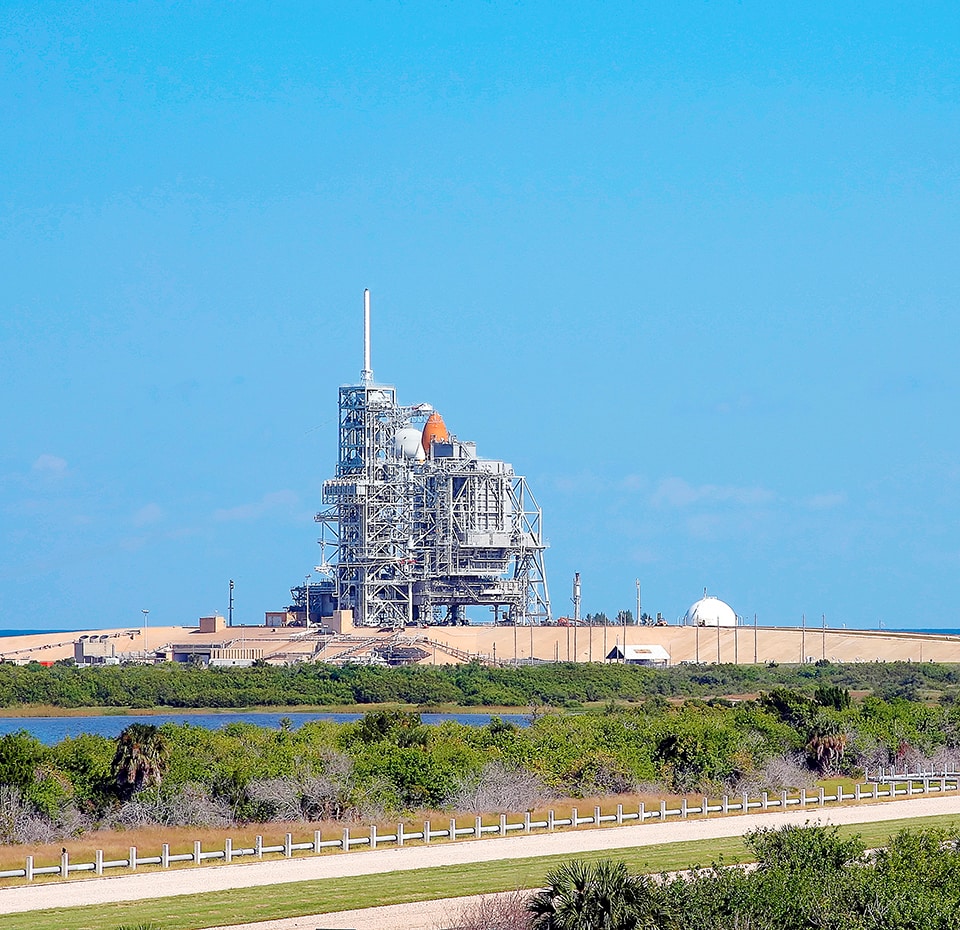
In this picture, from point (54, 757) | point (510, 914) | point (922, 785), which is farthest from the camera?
point (922, 785)

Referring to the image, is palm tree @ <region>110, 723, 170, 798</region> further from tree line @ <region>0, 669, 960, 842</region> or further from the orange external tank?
the orange external tank

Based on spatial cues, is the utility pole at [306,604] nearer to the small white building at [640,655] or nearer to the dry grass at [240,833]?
the small white building at [640,655]

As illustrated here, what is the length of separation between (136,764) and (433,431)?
331ft

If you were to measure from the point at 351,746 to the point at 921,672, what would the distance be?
253ft

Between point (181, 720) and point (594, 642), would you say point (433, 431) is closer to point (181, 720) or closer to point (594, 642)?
point (594, 642)

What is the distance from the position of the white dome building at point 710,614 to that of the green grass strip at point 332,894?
110845 mm

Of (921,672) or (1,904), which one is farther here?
(921,672)

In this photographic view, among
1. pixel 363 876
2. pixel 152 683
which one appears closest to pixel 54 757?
pixel 363 876

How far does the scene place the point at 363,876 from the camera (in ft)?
97.1

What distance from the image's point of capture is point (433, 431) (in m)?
139

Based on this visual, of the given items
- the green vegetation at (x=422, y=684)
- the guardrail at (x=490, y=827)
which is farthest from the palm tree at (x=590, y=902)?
the green vegetation at (x=422, y=684)

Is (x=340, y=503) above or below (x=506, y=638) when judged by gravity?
above

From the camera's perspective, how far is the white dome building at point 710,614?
470 feet

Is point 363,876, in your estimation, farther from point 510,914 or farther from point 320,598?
point 320,598
